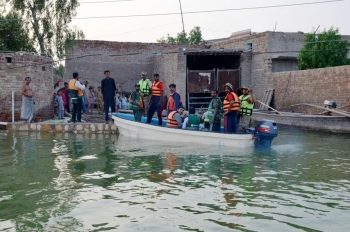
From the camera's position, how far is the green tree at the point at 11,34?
27.2 meters

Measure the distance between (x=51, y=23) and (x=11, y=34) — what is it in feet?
14.3

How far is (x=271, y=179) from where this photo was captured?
8.49 meters

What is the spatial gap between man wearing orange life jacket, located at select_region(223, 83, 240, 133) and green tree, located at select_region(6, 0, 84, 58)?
20.3m

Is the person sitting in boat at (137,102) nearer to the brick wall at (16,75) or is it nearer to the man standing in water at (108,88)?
the man standing in water at (108,88)

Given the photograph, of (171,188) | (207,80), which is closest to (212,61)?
(207,80)

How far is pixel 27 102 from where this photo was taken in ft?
54.3

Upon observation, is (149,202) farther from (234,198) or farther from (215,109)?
(215,109)

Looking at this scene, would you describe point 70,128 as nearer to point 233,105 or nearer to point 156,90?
point 156,90

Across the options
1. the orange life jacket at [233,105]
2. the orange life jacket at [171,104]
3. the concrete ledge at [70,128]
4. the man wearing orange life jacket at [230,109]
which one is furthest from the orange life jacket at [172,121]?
the concrete ledge at [70,128]

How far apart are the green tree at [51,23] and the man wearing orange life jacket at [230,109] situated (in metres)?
20.3

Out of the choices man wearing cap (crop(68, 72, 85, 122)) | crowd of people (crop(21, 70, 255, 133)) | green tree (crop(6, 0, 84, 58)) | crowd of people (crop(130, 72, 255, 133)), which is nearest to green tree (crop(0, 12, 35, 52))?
green tree (crop(6, 0, 84, 58))

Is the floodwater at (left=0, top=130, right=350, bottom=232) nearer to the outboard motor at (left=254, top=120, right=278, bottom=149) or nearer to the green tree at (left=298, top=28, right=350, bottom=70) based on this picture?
the outboard motor at (left=254, top=120, right=278, bottom=149)

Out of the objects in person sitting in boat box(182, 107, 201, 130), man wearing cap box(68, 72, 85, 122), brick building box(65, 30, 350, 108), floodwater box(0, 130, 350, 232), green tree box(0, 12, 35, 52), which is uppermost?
green tree box(0, 12, 35, 52)

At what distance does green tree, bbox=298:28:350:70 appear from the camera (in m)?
23.2
